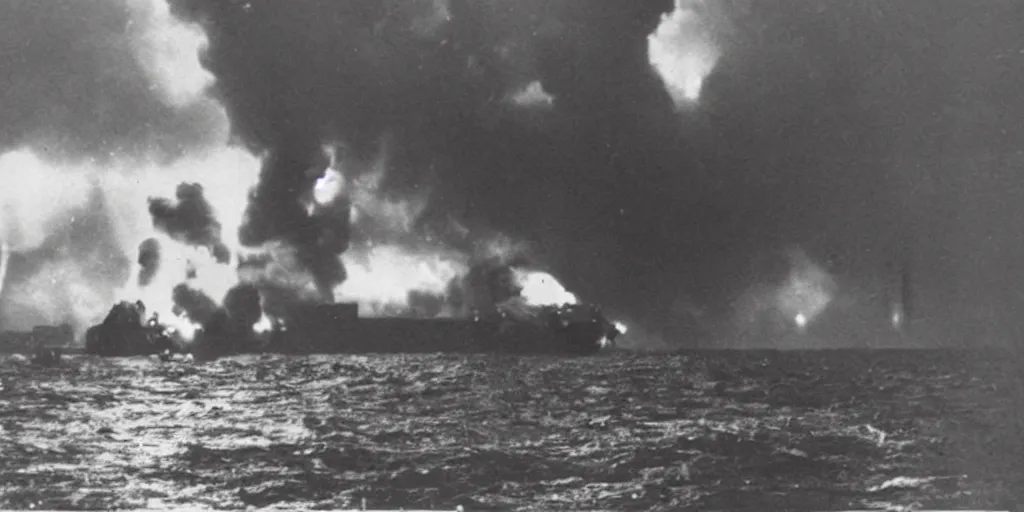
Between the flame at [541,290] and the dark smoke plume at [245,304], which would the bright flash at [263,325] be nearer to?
the dark smoke plume at [245,304]

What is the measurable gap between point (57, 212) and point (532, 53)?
3.09 meters

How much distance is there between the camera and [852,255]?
196 inches

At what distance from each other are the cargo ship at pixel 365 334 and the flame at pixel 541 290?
0.16 feet

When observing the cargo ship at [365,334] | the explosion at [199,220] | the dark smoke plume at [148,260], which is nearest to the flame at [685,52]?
the explosion at [199,220]

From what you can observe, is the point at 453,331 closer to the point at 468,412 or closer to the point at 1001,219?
the point at 468,412

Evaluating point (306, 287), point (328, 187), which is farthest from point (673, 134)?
point (306, 287)

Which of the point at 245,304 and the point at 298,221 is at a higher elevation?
the point at 298,221

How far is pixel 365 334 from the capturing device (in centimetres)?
510

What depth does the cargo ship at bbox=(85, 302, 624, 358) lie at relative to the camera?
15.9 feet

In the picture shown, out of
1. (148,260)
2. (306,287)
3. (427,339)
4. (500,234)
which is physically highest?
(500,234)

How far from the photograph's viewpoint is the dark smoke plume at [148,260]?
15.8 ft

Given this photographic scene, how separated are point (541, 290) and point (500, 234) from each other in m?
0.44

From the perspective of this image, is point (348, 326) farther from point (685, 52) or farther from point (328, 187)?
point (685, 52)

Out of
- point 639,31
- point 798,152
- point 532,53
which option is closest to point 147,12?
point 532,53
